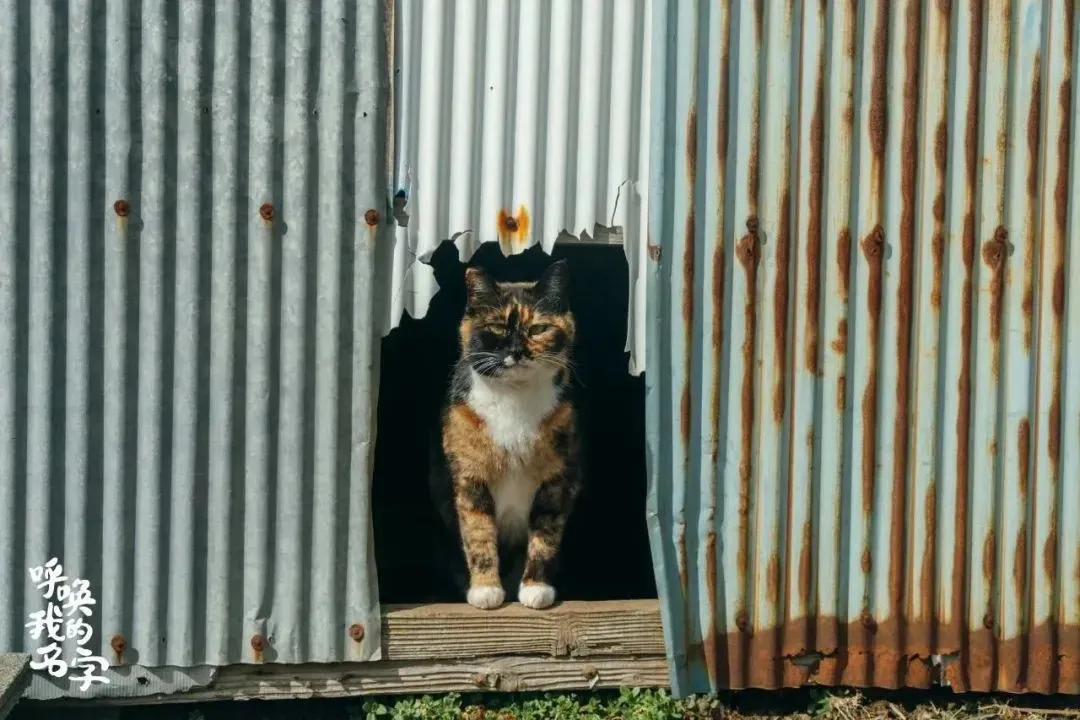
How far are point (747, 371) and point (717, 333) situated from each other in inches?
7.0

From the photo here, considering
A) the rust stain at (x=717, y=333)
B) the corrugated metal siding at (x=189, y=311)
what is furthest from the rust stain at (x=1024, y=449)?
the corrugated metal siding at (x=189, y=311)

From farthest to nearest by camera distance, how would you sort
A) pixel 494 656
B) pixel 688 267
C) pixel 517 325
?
pixel 517 325, pixel 494 656, pixel 688 267

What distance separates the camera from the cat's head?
4277 millimetres

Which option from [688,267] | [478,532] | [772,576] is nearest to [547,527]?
[478,532]

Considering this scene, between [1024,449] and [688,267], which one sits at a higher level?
[688,267]

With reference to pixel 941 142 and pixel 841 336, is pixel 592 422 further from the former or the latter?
pixel 941 142

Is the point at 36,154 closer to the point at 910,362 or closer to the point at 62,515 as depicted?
the point at 62,515

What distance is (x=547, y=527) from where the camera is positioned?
4520mm

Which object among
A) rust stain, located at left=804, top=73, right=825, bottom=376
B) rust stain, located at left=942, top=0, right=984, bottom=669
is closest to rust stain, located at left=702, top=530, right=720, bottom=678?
rust stain, located at left=804, top=73, right=825, bottom=376

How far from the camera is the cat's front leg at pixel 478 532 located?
4336 millimetres

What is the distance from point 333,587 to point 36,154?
1.77 m

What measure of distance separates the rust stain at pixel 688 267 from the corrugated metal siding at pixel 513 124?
0.16m

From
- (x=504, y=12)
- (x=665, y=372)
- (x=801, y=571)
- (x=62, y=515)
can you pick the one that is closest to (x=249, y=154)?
(x=504, y=12)

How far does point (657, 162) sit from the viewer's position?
3.80 meters
